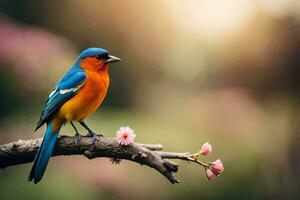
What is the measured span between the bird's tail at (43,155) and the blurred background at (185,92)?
4.21 ft

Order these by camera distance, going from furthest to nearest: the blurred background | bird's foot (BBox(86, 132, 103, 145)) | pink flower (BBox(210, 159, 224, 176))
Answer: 1. the blurred background
2. bird's foot (BBox(86, 132, 103, 145))
3. pink flower (BBox(210, 159, 224, 176))

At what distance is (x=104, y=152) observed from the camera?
0.86 meters

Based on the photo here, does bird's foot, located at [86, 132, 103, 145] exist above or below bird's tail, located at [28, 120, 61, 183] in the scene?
above

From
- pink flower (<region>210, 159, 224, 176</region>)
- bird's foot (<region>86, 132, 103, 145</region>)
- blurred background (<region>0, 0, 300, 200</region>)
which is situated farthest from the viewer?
blurred background (<region>0, 0, 300, 200</region>)

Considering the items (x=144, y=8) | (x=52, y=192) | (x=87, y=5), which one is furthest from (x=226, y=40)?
(x=52, y=192)

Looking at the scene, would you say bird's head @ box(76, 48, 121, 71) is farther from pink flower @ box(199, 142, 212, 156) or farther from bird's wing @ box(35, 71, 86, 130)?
pink flower @ box(199, 142, 212, 156)

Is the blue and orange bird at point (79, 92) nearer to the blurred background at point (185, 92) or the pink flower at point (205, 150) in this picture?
the pink flower at point (205, 150)

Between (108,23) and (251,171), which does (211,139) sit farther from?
(108,23)

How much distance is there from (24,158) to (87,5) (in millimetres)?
2676

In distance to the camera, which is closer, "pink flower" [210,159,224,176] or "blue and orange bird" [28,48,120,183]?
"pink flower" [210,159,224,176]

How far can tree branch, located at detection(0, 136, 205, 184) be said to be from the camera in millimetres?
775

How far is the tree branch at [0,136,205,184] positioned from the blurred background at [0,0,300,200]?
126cm

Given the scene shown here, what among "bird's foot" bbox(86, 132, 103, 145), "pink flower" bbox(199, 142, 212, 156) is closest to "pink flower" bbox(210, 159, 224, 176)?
"pink flower" bbox(199, 142, 212, 156)

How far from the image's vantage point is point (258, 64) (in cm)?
367
